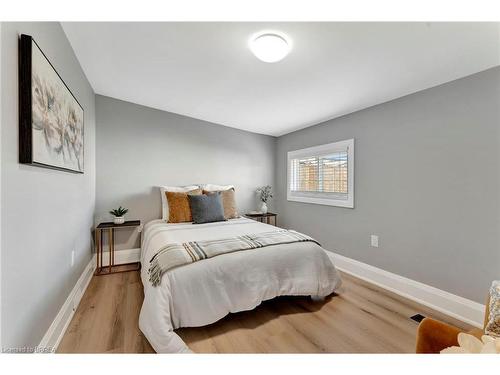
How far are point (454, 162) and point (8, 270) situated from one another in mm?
3126

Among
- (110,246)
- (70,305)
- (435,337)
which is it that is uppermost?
(435,337)

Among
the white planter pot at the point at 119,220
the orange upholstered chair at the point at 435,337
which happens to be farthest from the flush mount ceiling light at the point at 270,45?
the white planter pot at the point at 119,220

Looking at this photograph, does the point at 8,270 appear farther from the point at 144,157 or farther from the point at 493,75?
the point at 493,75

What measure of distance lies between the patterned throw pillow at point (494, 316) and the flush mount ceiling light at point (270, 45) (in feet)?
6.16

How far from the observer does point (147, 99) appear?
3070 millimetres

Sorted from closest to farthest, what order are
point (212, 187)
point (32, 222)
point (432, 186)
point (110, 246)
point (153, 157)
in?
point (32, 222)
point (432, 186)
point (110, 246)
point (153, 157)
point (212, 187)

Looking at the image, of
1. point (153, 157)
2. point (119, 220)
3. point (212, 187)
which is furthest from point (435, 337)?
point (153, 157)

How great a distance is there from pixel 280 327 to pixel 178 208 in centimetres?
194

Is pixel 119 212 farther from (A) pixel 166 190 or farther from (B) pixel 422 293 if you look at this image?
(B) pixel 422 293

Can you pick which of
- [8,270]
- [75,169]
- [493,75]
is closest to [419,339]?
[8,270]

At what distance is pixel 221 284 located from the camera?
1.76m

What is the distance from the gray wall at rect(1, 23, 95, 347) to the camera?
102 centimetres
